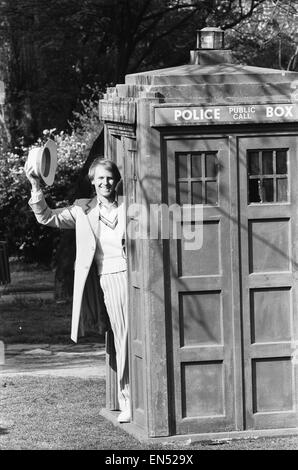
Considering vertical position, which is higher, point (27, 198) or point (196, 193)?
point (27, 198)

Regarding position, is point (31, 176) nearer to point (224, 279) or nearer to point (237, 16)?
point (224, 279)

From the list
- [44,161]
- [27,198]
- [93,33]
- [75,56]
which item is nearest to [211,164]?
[44,161]

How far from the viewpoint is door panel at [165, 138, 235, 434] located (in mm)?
6828

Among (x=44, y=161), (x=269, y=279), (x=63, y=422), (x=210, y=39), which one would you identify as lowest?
(x=63, y=422)

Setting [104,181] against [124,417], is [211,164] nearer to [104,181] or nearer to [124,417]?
[104,181]

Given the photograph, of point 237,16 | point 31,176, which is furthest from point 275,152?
point 237,16

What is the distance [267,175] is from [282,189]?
5.3 inches

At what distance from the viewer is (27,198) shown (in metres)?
18.0

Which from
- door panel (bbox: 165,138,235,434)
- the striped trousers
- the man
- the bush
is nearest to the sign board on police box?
door panel (bbox: 165,138,235,434)

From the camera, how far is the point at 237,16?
1535cm

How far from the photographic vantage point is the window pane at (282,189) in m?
6.95

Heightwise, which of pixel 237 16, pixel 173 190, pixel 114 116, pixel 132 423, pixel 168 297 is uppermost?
pixel 237 16

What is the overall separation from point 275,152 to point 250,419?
5.30 ft

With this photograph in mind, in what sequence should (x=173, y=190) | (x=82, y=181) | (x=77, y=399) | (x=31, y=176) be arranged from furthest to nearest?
1. (x=82, y=181)
2. (x=77, y=399)
3. (x=31, y=176)
4. (x=173, y=190)
